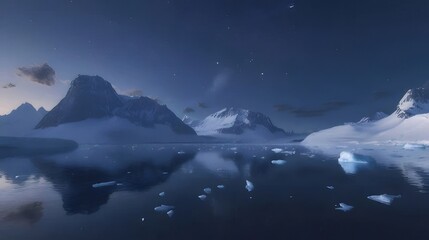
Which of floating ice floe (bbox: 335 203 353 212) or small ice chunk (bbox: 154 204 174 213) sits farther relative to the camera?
small ice chunk (bbox: 154 204 174 213)

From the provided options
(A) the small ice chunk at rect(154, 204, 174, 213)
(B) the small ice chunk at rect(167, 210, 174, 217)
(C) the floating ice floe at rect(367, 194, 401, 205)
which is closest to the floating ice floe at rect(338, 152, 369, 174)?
(C) the floating ice floe at rect(367, 194, 401, 205)

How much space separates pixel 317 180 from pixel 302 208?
12334mm

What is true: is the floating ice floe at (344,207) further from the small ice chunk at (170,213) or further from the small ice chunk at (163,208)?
the small ice chunk at (163,208)

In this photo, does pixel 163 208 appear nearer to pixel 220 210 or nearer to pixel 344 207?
pixel 220 210

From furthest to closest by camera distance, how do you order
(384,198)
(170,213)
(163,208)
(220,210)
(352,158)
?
(352,158) < (384,198) < (163,208) < (220,210) < (170,213)

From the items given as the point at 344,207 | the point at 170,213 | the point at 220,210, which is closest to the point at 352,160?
the point at 344,207

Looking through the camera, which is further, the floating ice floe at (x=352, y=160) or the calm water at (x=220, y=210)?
the floating ice floe at (x=352, y=160)

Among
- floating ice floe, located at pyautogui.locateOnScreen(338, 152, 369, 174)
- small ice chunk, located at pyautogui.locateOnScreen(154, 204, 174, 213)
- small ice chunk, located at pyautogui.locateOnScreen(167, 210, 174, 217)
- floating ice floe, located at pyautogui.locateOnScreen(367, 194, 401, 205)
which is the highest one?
floating ice floe, located at pyautogui.locateOnScreen(338, 152, 369, 174)

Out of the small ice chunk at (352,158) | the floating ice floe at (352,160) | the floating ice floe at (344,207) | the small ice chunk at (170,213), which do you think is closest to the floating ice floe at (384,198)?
the floating ice floe at (344,207)

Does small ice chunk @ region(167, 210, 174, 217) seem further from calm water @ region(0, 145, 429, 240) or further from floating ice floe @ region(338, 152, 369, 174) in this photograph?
floating ice floe @ region(338, 152, 369, 174)

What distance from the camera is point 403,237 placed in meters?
14.3

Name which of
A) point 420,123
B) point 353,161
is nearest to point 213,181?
point 353,161

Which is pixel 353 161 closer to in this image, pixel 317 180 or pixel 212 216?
pixel 317 180

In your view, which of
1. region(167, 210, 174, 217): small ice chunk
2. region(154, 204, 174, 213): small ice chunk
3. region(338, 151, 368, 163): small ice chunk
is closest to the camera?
region(167, 210, 174, 217): small ice chunk
